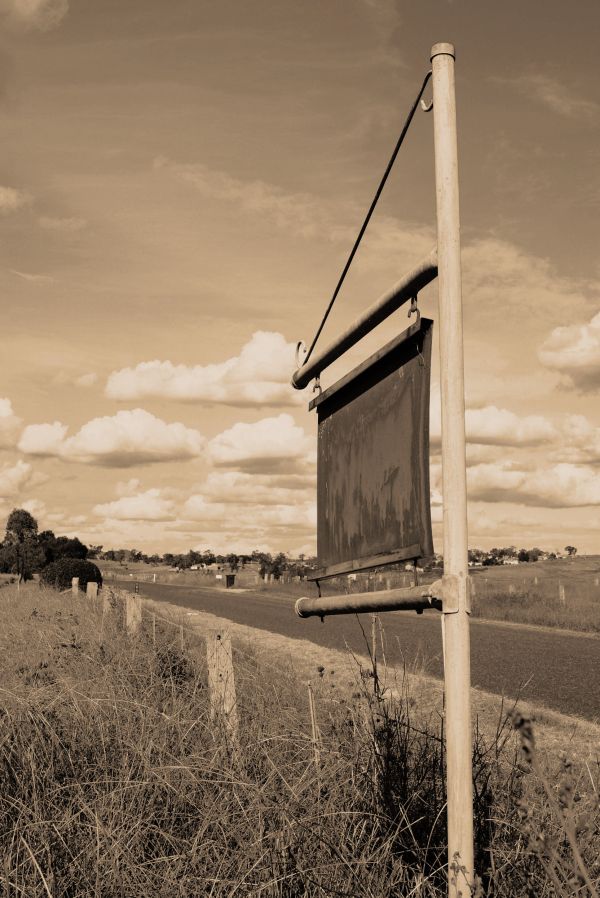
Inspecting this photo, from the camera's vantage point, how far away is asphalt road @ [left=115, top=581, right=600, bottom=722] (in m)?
9.28

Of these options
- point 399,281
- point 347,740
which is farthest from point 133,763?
point 399,281

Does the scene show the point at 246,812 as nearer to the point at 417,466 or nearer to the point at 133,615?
the point at 417,466

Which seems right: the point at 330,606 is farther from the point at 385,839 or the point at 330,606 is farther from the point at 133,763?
the point at 133,763

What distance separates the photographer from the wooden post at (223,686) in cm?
440

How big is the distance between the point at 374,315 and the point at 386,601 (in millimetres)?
923

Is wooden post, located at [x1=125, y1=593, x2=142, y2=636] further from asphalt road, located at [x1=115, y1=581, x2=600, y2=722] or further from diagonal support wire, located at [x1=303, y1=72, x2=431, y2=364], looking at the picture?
diagonal support wire, located at [x1=303, y1=72, x2=431, y2=364]

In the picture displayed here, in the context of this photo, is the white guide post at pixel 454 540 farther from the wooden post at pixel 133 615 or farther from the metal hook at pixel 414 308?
the wooden post at pixel 133 615

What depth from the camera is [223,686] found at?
484 cm

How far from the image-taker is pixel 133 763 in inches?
137

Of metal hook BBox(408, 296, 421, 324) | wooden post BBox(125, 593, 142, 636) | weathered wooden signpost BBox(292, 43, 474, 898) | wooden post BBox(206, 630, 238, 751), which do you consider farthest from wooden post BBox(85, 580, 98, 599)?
metal hook BBox(408, 296, 421, 324)

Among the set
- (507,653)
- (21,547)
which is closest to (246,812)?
(507,653)

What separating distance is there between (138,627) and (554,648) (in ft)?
26.5

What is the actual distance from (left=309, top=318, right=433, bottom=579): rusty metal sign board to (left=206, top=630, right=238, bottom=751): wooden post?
1.61 meters

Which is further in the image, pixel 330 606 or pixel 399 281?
pixel 330 606
